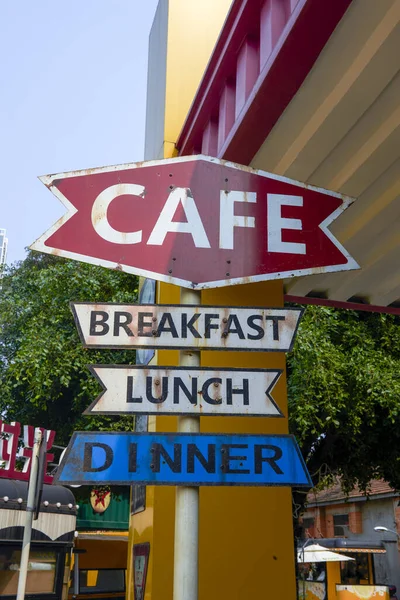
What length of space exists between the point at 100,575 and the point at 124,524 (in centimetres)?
1034

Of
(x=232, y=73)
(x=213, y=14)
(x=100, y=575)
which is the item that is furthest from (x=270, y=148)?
(x=100, y=575)

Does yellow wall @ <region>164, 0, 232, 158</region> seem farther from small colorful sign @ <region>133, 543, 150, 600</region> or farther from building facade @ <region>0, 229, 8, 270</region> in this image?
building facade @ <region>0, 229, 8, 270</region>

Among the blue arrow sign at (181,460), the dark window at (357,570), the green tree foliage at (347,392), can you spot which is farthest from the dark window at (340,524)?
the blue arrow sign at (181,460)

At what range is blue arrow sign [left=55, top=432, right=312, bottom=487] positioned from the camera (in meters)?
2.92

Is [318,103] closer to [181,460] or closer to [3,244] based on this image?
[181,460]

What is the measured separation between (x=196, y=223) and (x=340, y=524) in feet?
92.1

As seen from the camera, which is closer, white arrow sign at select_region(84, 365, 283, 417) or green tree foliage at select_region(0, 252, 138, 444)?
white arrow sign at select_region(84, 365, 283, 417)

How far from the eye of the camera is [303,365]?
38.0 ft

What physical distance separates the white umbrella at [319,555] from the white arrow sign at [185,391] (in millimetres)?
17152

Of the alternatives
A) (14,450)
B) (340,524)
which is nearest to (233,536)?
(14,450)

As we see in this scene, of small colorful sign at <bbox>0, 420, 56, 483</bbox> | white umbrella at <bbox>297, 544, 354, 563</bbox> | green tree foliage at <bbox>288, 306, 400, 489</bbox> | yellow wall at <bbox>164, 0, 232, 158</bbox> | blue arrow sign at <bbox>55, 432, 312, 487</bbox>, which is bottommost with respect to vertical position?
white umbrella at <bbox>297, 544, 354, 563</bbox>

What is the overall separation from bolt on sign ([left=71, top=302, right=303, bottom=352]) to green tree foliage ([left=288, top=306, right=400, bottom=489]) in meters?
8.02

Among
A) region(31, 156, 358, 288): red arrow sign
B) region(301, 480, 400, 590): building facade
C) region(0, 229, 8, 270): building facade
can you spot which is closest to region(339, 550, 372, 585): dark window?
region(301, 480, 400, 590): building facade

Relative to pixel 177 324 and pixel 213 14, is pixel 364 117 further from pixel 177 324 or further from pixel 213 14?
pixel 213 14
